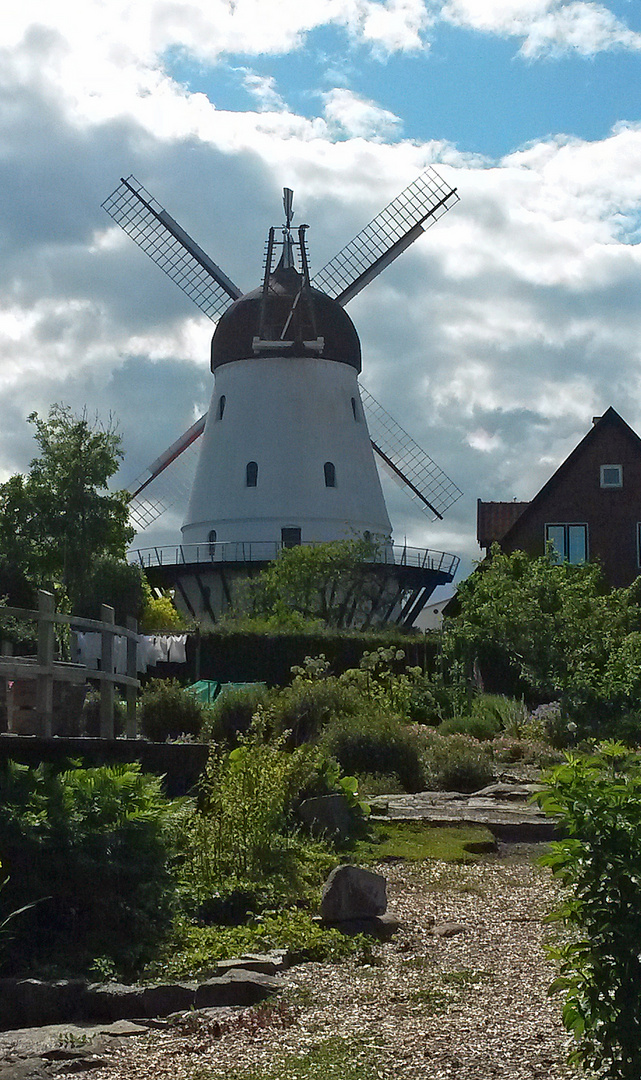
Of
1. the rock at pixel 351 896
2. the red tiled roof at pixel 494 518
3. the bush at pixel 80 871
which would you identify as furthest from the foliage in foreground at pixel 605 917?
the red tiled roof at pixel 494 518

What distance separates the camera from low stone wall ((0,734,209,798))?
33.0 feet

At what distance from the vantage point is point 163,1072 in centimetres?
670

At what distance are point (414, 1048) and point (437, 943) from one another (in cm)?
283

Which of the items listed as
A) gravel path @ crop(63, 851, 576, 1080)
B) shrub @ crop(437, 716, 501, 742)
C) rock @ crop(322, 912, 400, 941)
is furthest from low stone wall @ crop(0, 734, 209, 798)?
shrub @ crop(437, 716, 501, 742)

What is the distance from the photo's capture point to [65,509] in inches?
1423

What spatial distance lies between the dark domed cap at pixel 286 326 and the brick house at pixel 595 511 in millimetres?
8964

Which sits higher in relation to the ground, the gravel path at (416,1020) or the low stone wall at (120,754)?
the low stone wall at (120,754)

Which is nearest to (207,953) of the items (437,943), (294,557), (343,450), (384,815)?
(437,943)

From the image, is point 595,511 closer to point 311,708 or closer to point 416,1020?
point 311,708

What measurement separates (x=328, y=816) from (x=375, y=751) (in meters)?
5.83

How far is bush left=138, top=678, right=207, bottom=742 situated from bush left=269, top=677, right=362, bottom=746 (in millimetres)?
1633

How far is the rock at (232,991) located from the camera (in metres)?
8.03

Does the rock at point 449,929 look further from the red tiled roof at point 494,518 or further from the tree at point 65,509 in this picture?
the red tiled roof at point 494,518

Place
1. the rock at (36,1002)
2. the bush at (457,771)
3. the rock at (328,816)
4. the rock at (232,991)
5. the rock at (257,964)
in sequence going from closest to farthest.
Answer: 1. the rock at (36,1002)
2. the rock at (232,991)
3. the rock at (257,964)
4. the rock at (328,816)
5. the bush at (457,771)
